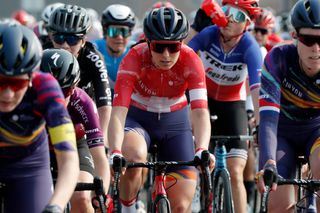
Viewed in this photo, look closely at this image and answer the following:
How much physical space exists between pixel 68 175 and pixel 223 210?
3838 mm

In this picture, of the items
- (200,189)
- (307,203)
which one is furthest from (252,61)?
(307,203)

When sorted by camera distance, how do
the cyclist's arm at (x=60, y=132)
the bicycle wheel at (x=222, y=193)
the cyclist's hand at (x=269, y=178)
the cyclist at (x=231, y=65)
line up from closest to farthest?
the cyclist's arm at (x=60, y=132), the cyclist's hand at (x=269, y=178), the bicycle wheel at (x=222, y=193), the cyclist at (x=231, y=65)

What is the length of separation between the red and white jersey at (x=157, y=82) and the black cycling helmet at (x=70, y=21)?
1.18 metres

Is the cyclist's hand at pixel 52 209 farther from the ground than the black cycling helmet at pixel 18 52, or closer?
closer

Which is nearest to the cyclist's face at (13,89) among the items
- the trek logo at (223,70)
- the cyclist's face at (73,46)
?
the cyclist's face at (73,46)

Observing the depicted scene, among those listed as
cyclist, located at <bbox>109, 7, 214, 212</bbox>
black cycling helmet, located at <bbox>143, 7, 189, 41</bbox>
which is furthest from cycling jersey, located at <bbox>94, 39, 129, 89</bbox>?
black cycling helmet, located at <bbox>143, 7, 189, 41</bbox>

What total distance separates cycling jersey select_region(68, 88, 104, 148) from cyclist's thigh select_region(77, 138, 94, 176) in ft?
0.77

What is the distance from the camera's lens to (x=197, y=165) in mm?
7859

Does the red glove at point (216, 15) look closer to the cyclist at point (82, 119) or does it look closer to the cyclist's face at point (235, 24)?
the cyclist's face at point (235, 24)

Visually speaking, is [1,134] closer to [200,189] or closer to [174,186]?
[174,186]

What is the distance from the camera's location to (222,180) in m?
9.42

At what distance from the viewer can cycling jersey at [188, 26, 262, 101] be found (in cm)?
1062

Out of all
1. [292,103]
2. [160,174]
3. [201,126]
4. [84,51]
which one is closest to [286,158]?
[292,103]

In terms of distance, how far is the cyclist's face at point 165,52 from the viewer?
8383 millimetres
